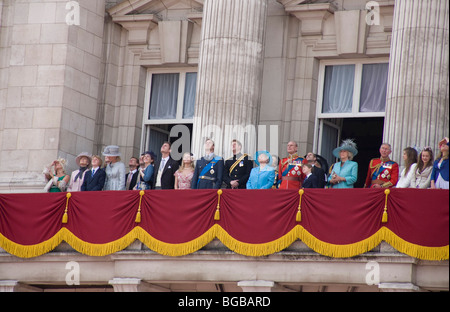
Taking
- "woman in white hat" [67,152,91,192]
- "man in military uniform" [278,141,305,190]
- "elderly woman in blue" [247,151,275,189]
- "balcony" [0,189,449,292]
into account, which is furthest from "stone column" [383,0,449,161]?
"woman in white hat" [67,152,91,192]

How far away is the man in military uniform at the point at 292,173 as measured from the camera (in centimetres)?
2791

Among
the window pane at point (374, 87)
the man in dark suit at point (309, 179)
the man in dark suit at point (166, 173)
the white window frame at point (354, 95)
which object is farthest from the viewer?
the white window frame at point (354, 95)

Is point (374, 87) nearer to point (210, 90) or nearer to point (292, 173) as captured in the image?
point (210, 90)

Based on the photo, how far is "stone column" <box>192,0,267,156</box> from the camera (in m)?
30.1

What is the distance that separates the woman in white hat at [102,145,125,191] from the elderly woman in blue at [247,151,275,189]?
3.79m

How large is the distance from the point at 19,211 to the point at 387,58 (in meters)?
10.5

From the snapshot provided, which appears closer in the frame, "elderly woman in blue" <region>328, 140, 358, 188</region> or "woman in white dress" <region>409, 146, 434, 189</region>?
"woman in white dress" <region>409, 146, 434, 189</region>

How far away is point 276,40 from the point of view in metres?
33.5

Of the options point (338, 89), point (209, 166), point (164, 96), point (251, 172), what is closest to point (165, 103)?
point (164, 96)

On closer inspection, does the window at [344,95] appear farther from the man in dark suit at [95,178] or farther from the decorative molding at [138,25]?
the man in dark suit at [95,178]

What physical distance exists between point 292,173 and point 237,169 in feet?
4.35

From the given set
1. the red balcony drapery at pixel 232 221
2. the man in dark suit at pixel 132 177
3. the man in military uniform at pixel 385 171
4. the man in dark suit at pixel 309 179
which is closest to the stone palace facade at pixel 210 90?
the red balcony drapery at pixel 232 221

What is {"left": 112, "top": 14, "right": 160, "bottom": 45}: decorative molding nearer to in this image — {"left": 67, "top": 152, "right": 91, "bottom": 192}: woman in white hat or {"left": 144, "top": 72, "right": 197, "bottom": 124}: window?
{"left": 144, "top": 72, "right": 197, "bottom": 124}: window

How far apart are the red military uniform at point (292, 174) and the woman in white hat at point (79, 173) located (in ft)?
16.8
